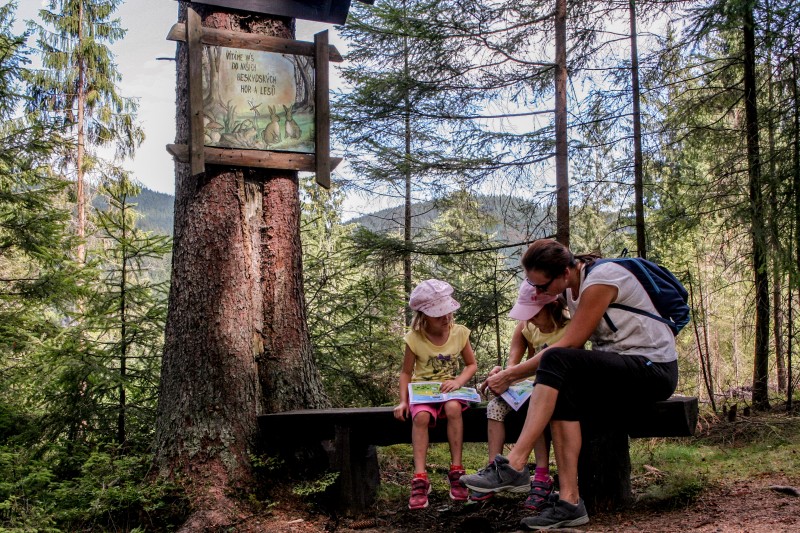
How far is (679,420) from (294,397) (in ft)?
8.48

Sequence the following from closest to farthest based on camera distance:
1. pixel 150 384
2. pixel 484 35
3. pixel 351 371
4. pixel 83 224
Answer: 1. pixel 150 384
2. pixel 351 371
3. pixel 484 35
4. pixel 83 224

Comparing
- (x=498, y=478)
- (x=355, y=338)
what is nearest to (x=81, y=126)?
(x=355, y=338)

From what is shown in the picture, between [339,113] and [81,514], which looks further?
[339,113]

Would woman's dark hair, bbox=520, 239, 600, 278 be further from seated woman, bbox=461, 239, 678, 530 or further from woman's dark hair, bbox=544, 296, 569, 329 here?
woman's dark hair, bbox=544, 296, 569, 329

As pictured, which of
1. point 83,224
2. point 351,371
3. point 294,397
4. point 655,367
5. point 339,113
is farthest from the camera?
point 83,224

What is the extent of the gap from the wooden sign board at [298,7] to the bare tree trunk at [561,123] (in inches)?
185

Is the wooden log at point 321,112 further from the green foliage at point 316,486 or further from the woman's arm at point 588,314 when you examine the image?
the woman's arm at point 588,314

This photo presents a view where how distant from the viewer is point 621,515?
3830mm

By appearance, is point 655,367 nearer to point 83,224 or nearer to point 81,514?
point 81,514

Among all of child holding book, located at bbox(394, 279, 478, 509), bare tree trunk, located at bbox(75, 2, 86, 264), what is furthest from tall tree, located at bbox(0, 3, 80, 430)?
bare tree trunk, located at bbox(75, 2, 86, 264)

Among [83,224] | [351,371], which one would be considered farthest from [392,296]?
[83,224]

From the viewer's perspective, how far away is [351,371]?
7.26 metres

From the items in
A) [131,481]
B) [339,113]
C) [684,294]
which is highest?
[339,113]

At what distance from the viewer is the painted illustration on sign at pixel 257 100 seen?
190 inches
